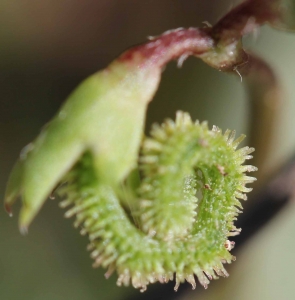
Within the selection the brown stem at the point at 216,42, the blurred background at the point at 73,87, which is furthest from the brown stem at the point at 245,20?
the blurred background at the point at 73,87

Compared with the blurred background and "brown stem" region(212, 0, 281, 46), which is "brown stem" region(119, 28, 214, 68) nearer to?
"brown stem" region(212, 0, 281, 46)

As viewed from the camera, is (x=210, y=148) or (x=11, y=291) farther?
(x=11, y=291)

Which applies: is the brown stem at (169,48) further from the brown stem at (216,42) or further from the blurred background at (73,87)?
the blurred background at (73,87)

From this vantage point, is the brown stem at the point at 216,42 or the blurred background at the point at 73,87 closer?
the brown stem at the point at 216,42

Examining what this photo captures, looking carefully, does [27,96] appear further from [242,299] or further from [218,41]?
[242,299]

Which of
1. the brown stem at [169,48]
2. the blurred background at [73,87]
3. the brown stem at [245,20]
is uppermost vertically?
the brown stem at [169,48]

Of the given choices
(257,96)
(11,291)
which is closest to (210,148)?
(257,96)

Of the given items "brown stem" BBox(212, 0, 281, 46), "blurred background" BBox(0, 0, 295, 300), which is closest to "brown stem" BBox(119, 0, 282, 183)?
"brown stem" BBox(212, 0, 281, 46)

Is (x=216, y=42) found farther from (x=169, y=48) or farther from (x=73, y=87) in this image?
(x=73, y=87)
